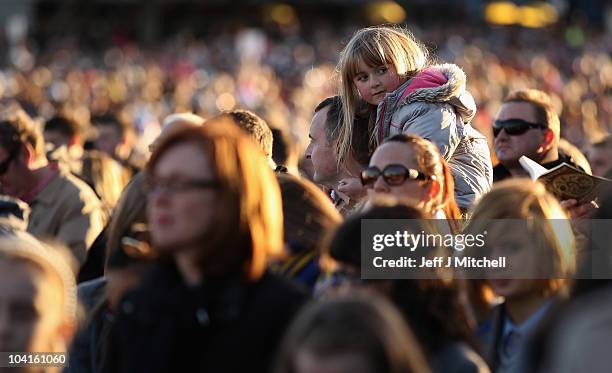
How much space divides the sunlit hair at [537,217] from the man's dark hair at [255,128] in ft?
6.27

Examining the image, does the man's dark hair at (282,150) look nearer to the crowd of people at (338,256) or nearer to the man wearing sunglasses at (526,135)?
the crowd of people at (338,256)

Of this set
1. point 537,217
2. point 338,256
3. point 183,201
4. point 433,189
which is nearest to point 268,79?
point 433,189

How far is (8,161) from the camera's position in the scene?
28.3ft

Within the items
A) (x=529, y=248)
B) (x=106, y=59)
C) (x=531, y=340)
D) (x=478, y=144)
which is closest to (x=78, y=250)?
(x=478, y=144)

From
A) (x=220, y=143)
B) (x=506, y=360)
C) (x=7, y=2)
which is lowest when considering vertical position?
(x=506, y=360)

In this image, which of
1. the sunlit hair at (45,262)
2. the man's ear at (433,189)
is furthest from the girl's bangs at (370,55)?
the sunlit hair at (45,262)

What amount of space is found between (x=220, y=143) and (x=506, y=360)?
117cm

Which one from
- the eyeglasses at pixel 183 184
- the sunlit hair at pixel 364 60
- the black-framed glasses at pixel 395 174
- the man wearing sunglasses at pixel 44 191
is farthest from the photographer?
the man wearing sunglasses at pixel 44 191

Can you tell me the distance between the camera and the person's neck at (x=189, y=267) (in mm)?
4273

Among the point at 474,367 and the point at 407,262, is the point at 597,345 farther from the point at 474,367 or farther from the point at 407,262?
the point at 407,262

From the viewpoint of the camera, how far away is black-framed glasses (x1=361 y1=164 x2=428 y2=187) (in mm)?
5633

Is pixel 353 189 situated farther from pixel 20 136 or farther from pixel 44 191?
pixel 20 136

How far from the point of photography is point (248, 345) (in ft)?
13.7

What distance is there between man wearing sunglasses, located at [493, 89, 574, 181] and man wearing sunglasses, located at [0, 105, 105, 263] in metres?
2.14
